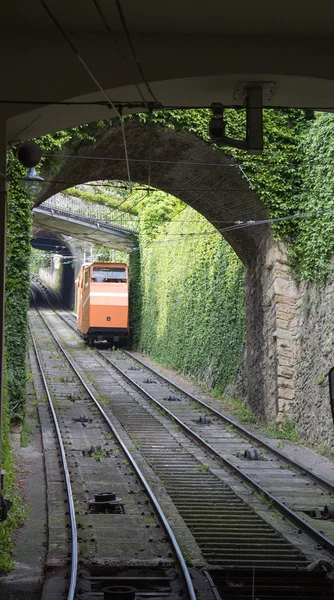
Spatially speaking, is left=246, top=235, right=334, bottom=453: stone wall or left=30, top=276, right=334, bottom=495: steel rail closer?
left=30, top=276, right=334, bottom=495: steel rail

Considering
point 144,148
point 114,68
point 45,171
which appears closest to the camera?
point 114,68

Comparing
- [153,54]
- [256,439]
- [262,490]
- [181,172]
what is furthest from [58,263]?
[153,54]

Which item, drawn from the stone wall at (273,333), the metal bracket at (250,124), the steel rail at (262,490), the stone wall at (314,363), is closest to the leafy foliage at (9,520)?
the steel rail at (262,490)

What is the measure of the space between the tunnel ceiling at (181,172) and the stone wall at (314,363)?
99.2 inches

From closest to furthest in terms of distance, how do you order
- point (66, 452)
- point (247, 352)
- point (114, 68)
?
1. point (114, 68)
2. point (66, 452)
3. point (247, 352)

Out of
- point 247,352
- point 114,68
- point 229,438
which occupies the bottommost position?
point 229,438

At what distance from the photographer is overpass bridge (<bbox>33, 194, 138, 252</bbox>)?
34.6 meters

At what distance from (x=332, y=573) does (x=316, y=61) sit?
17.0 feet

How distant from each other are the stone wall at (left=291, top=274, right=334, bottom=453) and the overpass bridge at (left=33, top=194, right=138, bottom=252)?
58.3 feet

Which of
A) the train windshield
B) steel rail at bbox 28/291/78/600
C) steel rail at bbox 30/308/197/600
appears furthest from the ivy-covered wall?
steel rail at bbox 28/291/78/600

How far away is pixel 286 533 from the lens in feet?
32.3

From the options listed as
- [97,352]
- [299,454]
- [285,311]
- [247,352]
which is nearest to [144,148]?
[285,311]

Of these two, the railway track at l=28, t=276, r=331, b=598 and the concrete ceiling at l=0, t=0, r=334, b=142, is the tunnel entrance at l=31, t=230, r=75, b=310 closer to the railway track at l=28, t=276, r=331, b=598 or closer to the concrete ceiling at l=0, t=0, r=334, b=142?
the railway track at l=28, t=276, r=331, b=598

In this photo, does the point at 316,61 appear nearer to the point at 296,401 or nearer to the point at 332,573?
the point at 332,573
